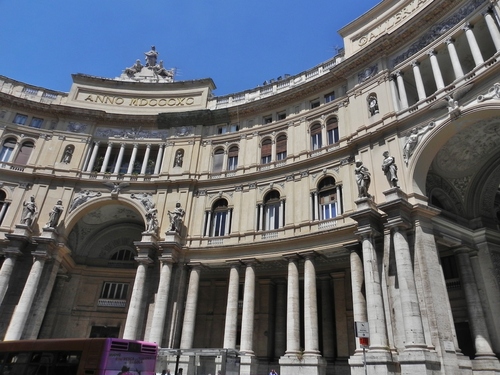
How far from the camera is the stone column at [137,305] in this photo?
23527 millimetres

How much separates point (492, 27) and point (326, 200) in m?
13.2

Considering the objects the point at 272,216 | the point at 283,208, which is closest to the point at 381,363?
the point at 283,208

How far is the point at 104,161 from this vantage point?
104 feet

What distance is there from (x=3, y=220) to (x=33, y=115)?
Result: 10.2 meters

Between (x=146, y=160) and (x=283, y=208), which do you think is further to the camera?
(x=146, y=160)

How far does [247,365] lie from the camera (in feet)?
69.6

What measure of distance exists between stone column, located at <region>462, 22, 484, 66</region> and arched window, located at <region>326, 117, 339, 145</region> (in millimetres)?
9457

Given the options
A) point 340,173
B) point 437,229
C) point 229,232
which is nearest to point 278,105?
point 340,173

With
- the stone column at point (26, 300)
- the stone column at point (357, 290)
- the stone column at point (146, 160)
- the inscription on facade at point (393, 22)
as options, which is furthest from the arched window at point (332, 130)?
the stone column at point (26, 300)

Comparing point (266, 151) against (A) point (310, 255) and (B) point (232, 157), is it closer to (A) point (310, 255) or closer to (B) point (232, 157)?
(B) point (232, 157)

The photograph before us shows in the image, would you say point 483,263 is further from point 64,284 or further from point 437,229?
point 64,284

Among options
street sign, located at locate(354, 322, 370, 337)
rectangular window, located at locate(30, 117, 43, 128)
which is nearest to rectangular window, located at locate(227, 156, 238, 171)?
rectangular window, located at locate(30, 117, 43, 128)

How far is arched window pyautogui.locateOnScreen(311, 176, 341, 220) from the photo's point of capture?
78.9 ft

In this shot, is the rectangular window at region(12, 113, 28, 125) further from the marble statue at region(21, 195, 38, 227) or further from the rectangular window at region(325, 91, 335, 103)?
the rectangular window at region(325, 91, 335, 103)
